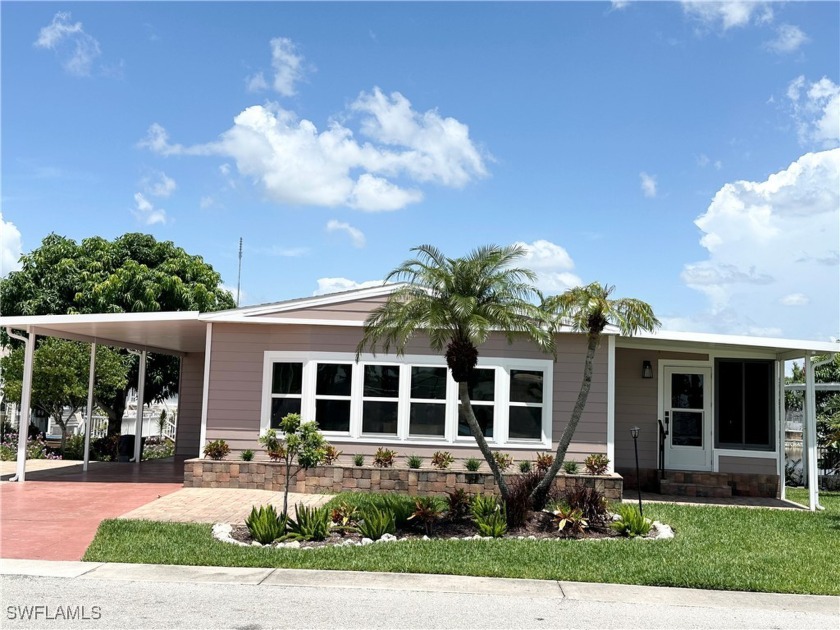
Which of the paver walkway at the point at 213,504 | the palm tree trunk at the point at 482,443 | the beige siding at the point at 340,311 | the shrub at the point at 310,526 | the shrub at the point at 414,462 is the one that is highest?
the beige siding at the point at 340,311

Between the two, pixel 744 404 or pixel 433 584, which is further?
pixel 744 404

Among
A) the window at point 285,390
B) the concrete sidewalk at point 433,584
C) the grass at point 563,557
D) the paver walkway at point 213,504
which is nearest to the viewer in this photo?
the concrete sidewalk at point 433,584

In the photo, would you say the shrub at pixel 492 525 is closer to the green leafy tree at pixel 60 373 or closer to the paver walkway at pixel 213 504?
the paver walkway at pixel 213 504

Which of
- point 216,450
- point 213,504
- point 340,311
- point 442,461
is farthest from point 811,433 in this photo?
point 216,450

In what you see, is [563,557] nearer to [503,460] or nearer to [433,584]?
[433,584]

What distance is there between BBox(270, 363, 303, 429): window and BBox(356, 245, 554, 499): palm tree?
3.78m

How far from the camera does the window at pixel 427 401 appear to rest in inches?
549

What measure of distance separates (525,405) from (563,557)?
18.1 ft

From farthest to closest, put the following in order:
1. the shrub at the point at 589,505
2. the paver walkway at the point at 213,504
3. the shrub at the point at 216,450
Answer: the shrub at the point at 216,450 → the paver walkway at the point at 213,504 → the shrub at the point at 589,505

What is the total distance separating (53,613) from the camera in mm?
6145

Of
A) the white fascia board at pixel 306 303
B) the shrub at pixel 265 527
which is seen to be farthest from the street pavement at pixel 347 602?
the white fascia board at pixel 306 303

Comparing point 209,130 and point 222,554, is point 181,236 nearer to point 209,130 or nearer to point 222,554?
point 209,130

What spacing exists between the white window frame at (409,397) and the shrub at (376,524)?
4.14 metres

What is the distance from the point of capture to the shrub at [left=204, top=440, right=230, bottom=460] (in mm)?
13625
